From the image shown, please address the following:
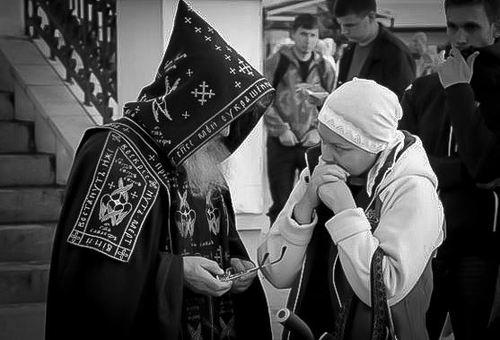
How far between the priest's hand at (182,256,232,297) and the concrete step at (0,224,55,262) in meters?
3.48

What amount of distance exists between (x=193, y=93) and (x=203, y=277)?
0.63 m

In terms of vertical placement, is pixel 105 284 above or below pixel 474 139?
below

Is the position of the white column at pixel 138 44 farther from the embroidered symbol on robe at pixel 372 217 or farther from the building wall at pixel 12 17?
the embroidered symbol on robe at pixel 372 217

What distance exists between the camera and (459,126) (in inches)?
164

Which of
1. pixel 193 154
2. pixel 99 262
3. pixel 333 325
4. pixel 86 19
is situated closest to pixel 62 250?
pixel 99 262

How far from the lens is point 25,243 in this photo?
6.85m

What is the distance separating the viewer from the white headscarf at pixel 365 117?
3295 millimetres

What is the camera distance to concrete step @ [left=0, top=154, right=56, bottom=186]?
7.18 metres

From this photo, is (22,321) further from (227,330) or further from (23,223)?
(227,330)

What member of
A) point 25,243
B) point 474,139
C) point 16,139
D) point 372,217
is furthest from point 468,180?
point 16,139

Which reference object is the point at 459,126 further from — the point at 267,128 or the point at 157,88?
the point at 267,128

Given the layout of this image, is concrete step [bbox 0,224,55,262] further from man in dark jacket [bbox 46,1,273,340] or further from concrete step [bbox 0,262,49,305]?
man in dark jacket [bbox 46,1,273,340]

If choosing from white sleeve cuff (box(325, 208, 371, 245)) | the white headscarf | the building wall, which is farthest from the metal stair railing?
white sleeve cuff (box(325, 208, 371, 245))

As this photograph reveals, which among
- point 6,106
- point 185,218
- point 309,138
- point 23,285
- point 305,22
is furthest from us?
point 305,22
